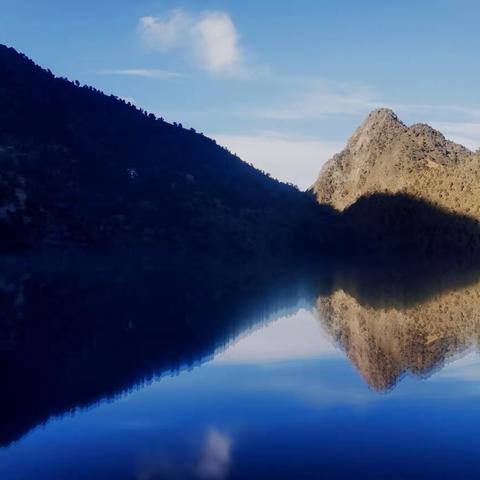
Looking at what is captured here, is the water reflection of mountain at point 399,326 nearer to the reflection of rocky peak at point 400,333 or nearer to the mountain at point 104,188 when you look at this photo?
the reflection of rocky peak at point 400,333

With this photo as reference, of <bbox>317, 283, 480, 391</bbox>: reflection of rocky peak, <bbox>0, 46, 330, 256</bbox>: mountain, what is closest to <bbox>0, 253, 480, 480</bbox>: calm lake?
<bbox>317, 283, 480, 391</bbox>: reflection of rocky peak

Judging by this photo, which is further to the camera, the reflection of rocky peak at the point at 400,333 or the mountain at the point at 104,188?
the mountain at the point at 104,188

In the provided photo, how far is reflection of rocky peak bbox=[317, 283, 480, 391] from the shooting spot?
3130cm

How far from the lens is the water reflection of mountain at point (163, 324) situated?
28.4 meters

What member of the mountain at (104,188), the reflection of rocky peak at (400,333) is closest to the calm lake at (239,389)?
the reflection of rocky peak at (400,333)

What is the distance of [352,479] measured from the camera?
16781 millimetres

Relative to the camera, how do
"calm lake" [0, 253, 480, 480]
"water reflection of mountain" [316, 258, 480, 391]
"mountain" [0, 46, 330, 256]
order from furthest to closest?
1. "mountain" [0, 46, 330, 256]
2. "water reflection of mountain" [316, 258, 480, 391]
3. "calm lake" [0, 253, 480, 480]

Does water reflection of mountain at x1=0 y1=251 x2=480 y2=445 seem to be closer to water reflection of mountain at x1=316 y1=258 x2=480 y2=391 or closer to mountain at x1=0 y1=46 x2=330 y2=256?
water reflection of mountain at x1=316 y1=258 x2=480 y2=391

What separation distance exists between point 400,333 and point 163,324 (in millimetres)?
14821

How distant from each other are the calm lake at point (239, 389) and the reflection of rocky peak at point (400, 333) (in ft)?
0.43

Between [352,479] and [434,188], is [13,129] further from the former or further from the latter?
[352,479]

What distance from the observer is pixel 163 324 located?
4525 centimetres

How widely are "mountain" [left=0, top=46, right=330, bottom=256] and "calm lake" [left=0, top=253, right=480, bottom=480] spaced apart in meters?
72.3

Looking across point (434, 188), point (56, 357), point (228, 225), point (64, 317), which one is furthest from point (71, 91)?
point (56, 357)
